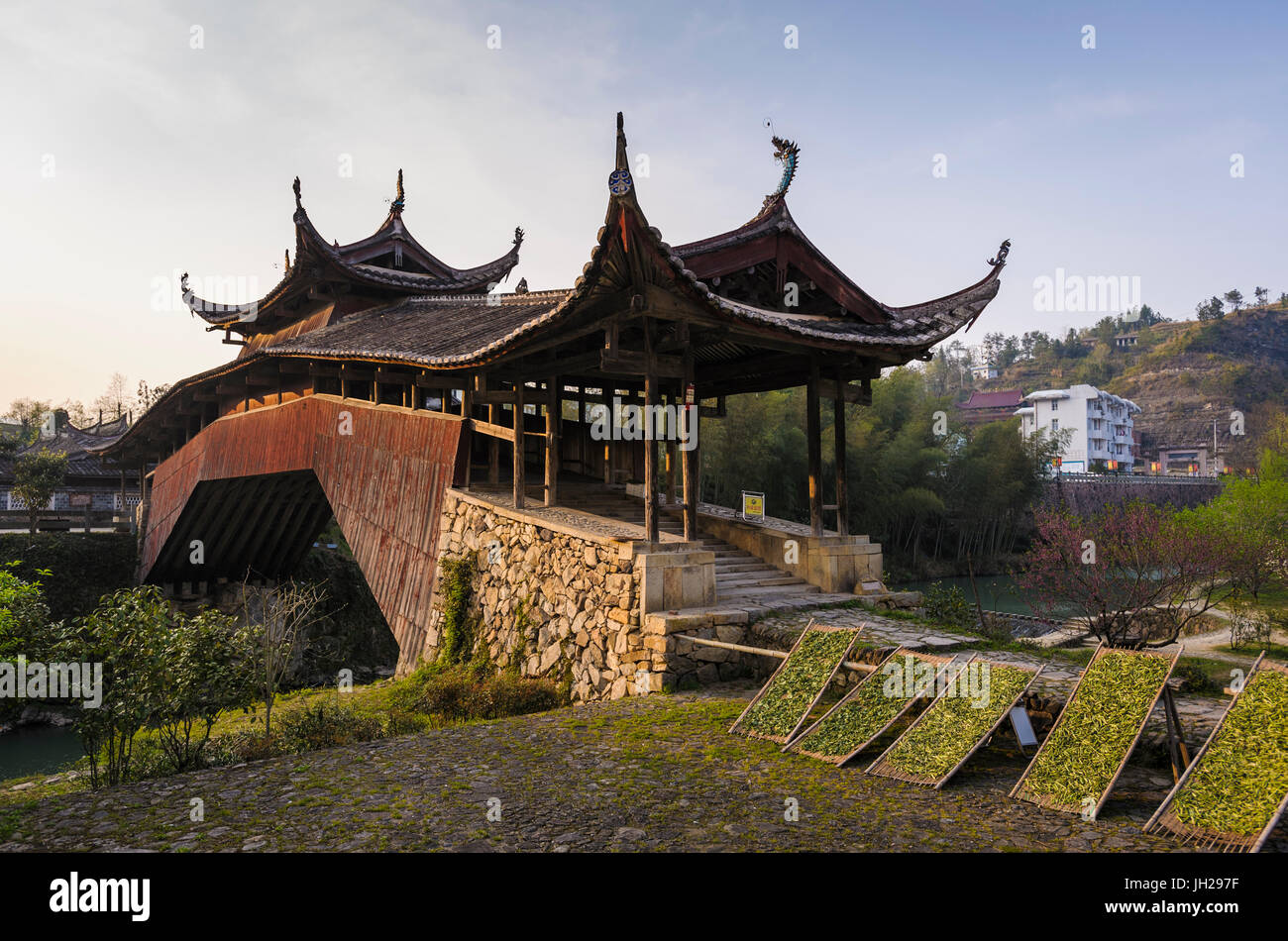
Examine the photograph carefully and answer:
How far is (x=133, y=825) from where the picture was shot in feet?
15.8

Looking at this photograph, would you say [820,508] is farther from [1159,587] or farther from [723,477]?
[723,477]

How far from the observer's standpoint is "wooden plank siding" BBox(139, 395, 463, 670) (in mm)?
12508

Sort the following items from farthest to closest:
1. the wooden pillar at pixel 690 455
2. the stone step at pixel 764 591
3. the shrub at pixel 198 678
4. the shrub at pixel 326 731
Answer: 1. the stone step at pixel 764 591
2. the wooden pillar at pixel 690 455
3. the shrub at pixel 326 731
4. the shrub at pixel 198 678

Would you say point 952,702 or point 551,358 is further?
point 551,358

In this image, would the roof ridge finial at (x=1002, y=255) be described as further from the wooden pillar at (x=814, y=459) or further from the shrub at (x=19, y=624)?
the shrub at (x=19, y=624)

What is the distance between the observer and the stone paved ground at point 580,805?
428cm

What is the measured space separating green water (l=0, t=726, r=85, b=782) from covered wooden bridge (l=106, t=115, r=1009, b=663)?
5.64 metres

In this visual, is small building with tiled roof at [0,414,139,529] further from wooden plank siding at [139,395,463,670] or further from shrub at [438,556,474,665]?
shrub at [438,556,474,665]

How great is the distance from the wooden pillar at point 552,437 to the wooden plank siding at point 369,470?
63.9 inches

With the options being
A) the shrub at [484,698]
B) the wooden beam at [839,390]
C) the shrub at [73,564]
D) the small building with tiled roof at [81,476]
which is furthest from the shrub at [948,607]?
the small building with tiled roof at [81,476]

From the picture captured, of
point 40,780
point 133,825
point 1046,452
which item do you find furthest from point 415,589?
point 1046,452

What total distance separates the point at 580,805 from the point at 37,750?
→ 16.5 meters

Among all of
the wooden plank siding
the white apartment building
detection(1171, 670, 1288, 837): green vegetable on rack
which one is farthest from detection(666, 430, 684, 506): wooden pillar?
the white apartment building

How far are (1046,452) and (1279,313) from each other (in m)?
78.4
